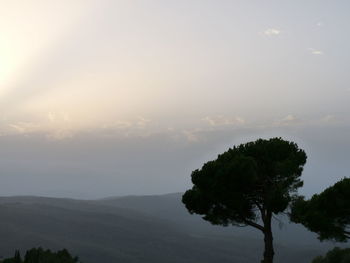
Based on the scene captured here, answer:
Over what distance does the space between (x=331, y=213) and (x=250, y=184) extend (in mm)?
5427

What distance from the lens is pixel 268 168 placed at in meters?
30.0

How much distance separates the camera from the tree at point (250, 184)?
28.5 m

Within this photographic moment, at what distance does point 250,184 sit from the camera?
A: 2875 centimetres

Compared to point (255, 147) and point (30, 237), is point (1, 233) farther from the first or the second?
point (255, 147)

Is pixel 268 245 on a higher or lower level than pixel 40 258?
higher

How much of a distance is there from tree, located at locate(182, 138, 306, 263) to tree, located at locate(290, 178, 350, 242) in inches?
82.3

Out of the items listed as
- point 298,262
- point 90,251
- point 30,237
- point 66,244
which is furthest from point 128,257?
point 298,262

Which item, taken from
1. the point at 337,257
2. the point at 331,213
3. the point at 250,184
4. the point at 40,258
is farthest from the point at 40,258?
the point at 337,257

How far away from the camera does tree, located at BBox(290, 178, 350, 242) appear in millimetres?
26516

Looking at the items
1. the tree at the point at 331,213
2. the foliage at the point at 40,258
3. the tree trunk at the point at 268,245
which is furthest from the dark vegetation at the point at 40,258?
the tree at the point at 331,213

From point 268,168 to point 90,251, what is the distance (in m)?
160

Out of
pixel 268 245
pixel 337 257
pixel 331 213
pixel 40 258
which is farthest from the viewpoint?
pixel 337 257

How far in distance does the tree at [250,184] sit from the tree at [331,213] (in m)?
2.09

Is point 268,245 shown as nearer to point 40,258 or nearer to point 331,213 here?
point 331,213
